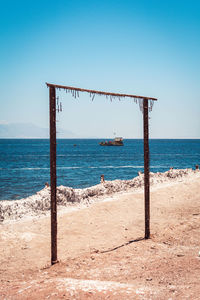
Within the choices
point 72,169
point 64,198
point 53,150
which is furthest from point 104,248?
point 72,169

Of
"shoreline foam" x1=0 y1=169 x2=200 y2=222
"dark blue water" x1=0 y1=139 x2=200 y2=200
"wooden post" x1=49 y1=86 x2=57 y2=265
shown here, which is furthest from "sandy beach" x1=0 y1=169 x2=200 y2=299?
"dark blue water" x1=0 y1=139 x2=200 y2=200

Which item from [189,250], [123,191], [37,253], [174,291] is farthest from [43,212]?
[174,291]

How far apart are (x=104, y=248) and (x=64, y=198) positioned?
7445mm

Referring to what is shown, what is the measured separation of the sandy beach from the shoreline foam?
0.20ft

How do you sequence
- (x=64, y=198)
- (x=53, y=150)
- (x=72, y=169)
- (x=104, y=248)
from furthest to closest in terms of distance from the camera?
(x=72, y=169), (x=64, y=198), (x=104, y=248), (x=53, y=150)

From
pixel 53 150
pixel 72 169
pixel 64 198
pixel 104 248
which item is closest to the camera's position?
pixel 53 150

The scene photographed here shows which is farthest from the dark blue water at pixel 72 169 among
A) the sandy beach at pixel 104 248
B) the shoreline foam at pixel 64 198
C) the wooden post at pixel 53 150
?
the wooden post at pixel 53 150

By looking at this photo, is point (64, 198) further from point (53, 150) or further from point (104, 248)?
point (53, 150)

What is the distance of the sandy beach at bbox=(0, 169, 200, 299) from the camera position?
5422 millimetres

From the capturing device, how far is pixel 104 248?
878cm

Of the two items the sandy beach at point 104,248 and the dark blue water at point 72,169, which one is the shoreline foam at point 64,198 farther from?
the dark blue water at point 72,169

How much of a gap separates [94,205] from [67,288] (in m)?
8.82

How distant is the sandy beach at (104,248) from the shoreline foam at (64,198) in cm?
6

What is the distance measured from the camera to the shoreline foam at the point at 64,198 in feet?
44.7
